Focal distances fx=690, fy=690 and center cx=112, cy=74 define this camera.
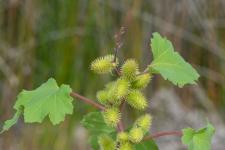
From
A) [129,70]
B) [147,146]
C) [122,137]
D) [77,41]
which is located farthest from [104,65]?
[77,41]

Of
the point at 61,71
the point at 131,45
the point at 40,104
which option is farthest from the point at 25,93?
the point at 131,45

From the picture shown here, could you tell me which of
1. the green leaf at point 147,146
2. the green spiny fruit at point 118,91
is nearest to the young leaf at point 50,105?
the green spiny fruit at point 118,91

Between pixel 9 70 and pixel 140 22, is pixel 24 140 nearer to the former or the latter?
pixel 9 70

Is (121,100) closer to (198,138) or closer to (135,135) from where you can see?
(135,135)

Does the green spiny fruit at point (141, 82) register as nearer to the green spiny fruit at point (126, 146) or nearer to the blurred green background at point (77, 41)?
the green spiny fruit at point (126, 146)

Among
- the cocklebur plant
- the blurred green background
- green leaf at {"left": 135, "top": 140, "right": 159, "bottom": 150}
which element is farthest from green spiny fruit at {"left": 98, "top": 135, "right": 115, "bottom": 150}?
the blurred green background

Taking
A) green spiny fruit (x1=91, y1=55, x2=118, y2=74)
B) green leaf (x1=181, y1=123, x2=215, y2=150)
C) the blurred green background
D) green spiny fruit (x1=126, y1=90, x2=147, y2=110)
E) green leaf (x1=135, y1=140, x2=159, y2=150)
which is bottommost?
the blurred green background

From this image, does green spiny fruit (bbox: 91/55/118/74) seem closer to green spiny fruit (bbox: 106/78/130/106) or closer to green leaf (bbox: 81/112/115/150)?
green spiny fruit (bbox: 106/78/130/106)
